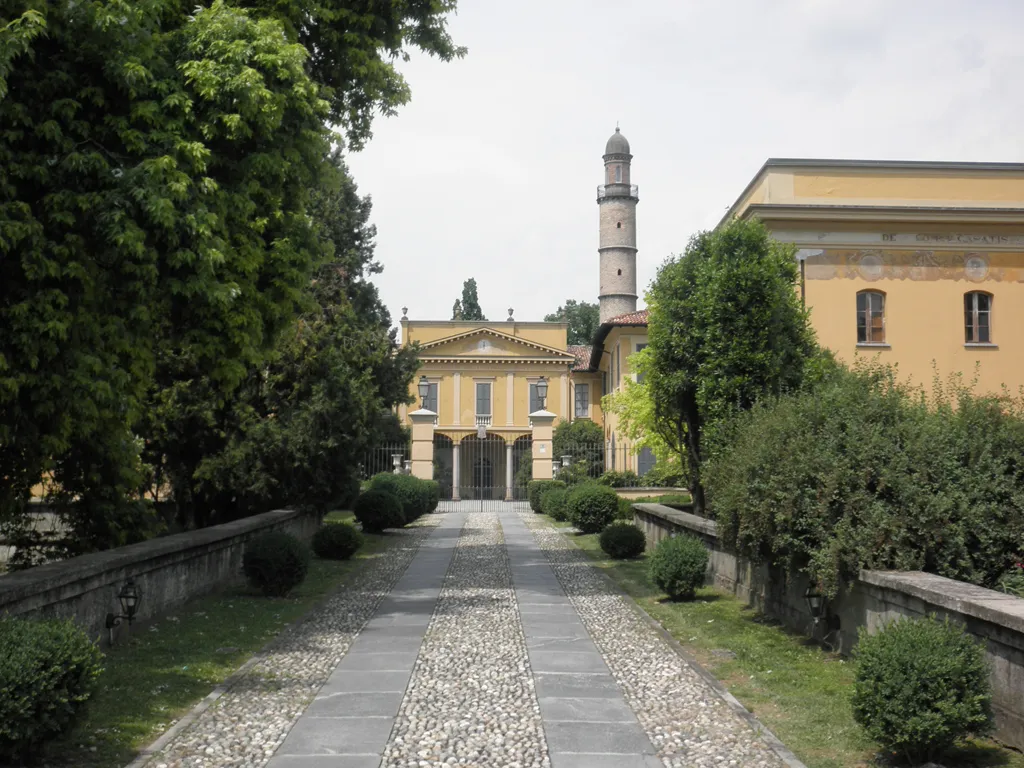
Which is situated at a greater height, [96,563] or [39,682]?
[96,563]

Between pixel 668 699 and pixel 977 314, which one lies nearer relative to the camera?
pixel 668 699

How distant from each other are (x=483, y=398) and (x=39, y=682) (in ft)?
171

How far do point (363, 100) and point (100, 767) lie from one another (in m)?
11.0

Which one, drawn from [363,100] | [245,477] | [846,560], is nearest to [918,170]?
[363,100]

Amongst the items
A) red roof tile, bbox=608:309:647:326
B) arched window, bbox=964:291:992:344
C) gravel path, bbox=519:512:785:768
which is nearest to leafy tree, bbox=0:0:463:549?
gravel path, bbox=519:512:785:768

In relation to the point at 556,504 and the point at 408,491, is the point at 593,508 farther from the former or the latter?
the point at 408,491

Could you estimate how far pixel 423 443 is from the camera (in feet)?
115

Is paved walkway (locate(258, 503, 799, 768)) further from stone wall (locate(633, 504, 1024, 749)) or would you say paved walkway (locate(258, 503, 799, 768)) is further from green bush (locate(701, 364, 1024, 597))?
green bush (locate(701, 364, 1024, 597))

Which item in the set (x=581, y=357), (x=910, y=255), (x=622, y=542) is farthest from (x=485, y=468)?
(x=622, y=542)

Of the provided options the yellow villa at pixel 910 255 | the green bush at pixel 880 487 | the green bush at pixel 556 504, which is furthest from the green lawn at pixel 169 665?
the yellow villa at pixel 910 255

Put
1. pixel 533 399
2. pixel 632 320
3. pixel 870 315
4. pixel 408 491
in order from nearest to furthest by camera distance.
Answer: pixel 870 315 → pixel 408 491 → pixel 632 320 → pixel 533 399

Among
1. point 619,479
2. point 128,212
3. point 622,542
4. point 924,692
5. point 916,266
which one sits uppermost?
point 916,266

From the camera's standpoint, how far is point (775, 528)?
9.80m

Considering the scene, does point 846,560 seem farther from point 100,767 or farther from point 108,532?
point 108,532
